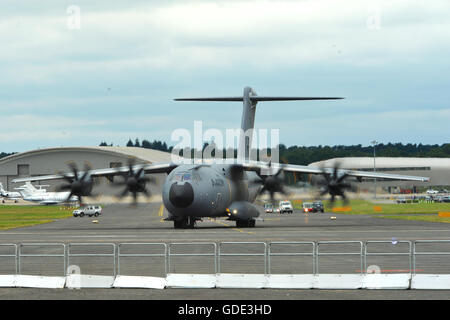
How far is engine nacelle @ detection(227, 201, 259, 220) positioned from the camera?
47.9 meters

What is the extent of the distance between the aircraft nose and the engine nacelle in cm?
551

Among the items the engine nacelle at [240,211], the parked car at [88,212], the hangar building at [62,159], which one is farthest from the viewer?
the hangar building at [62,159]

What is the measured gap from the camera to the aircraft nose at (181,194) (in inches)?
1677

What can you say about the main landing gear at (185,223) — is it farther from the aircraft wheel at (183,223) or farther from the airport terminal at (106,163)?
the airport terminal at (106,163)

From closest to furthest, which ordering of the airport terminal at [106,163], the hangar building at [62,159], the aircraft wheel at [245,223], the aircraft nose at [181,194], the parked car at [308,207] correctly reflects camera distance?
1. the aircraft nose at [181,194]
2. the aircraft wheel at [245,223]
3. the parked car at [308,207]
4. the hangar building at [62,159]
5. the airport terminal at [106,163]

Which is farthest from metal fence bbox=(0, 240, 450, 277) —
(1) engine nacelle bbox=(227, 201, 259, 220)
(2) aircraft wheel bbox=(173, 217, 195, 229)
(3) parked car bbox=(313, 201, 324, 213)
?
(3) parked car bbox=(313, 201, 324, 213)

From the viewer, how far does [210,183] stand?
148ft

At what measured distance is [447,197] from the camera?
357 ft

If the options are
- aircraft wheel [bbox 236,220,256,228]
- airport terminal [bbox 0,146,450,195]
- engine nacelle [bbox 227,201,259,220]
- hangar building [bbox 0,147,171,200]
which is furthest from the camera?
airport terminal [bbox 0,146,450,195]

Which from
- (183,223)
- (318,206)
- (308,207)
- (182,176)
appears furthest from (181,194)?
(308,207)

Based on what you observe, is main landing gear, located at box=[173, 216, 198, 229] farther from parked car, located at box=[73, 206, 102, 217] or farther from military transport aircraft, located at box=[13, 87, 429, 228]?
parked car, located at box=[73, 206, 102, 217]

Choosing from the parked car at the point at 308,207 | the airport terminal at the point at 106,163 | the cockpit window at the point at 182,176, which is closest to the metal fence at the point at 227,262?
the cockpit window at the point at 182,176
